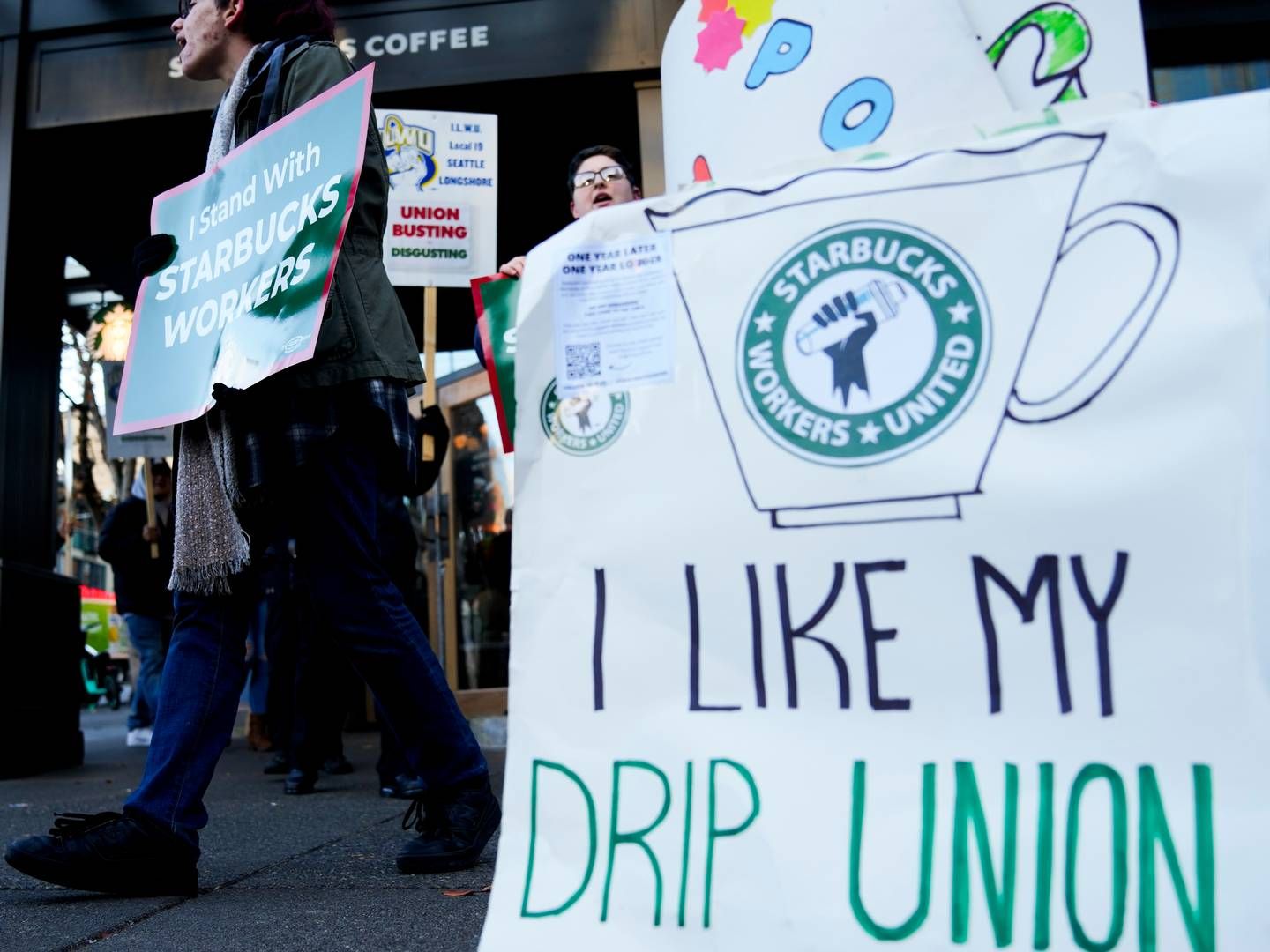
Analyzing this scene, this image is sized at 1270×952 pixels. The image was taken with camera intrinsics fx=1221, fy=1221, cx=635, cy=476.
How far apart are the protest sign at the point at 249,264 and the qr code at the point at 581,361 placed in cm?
68

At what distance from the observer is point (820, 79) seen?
1.56 meters

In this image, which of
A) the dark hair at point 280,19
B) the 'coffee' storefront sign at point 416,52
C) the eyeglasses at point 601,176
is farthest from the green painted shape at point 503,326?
the 'coffee' storefront sign at point 416,52

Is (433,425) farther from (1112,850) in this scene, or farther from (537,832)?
(1112,850)

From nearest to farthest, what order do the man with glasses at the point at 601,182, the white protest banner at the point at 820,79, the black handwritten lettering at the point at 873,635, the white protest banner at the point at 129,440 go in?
the black handwritten lettering at the point at 873,635 < the white protest banner at the point at 820,79 < the man with glasses at the point at 601,182 < the white protest banner at the point at 129,440

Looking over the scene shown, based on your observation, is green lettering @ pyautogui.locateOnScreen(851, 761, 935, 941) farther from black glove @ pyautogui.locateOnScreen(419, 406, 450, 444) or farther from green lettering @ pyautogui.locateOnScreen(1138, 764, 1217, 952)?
black glove @ pyautogui.locateOnScreen(419, 406, 450, 444)

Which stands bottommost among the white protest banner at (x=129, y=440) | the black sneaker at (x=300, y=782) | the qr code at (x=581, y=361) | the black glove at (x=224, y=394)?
the black sneaker at (x=300, y=782)

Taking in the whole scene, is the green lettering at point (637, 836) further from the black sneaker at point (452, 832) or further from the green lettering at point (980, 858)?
the black sneaker at point (452, 832)

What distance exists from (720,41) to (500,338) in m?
0.51

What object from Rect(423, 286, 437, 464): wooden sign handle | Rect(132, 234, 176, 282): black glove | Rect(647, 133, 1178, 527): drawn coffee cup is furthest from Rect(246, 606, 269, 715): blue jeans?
Rect(647, 133, 1178, 527): drawn coffee cup

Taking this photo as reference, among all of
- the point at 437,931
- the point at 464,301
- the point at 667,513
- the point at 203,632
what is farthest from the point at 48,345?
the point at 667,513

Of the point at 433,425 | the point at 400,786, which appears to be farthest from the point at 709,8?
the point at 400,786

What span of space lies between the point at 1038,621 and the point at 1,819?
3.50m

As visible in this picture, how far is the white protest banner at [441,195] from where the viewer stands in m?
4.62

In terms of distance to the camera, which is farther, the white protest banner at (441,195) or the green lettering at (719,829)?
the white protest banner at (441,195)
